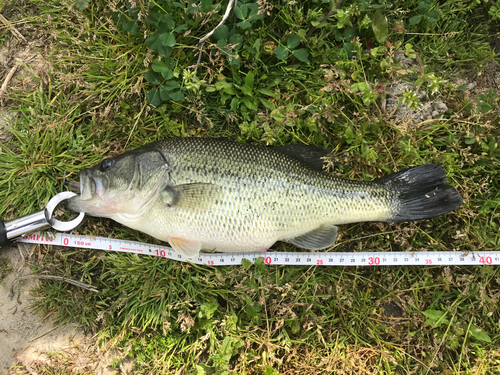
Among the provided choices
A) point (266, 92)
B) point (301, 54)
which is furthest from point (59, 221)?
point (301, 54)

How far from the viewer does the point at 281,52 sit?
10.4 ft

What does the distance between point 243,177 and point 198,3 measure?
5.71 ft

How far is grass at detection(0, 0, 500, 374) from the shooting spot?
307cm

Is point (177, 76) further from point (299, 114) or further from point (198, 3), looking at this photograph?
point (299, 114)

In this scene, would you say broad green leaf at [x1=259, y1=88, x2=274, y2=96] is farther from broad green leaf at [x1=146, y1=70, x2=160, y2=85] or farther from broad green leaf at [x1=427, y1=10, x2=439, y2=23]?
broad green leaf at [x1=427, y1=10, x2=439, y2=23]

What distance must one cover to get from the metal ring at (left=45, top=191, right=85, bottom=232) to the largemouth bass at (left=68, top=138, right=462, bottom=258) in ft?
0.81

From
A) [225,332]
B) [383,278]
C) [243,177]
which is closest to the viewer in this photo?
[243,177]

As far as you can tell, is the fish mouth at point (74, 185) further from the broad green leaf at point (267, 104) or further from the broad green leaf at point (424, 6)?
the broad green leaf at point (424, 6)

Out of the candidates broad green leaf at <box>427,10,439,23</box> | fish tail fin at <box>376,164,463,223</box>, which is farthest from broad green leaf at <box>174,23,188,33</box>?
broad green leaf at <box>427,10,439,23</box>

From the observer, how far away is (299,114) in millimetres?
3227

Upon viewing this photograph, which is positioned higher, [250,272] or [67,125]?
[67,125]

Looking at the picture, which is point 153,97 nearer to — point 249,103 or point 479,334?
point 249,103

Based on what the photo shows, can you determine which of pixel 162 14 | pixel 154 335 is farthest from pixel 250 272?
pixel 162 14

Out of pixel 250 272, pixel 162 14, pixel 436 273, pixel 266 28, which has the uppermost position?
pixel 162 14
